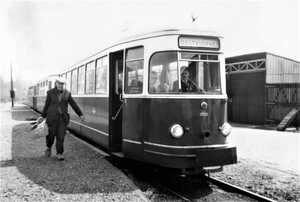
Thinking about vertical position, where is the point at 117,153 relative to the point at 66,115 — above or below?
below

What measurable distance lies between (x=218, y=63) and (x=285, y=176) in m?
3.16

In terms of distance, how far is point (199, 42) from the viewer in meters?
5.45

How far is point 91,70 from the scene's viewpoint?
28.2 feet

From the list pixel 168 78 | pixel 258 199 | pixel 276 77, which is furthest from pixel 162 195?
pixel 276 77

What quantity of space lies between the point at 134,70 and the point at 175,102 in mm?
1309

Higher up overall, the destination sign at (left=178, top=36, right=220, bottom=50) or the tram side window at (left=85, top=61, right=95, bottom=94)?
the destination sign at (left=178, top=36, right=220, bottom=50)

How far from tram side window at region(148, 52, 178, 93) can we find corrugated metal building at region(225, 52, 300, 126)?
14299 millimetres

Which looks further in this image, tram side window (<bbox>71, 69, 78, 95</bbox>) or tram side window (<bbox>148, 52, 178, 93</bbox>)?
tram side window (<bbox>71, 69, 78, 95</bbox>)

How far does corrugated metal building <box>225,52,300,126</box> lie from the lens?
1756 centimetres

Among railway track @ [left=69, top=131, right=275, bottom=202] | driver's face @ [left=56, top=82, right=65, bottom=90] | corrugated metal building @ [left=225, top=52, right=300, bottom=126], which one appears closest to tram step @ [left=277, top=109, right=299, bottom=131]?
corrugated metal building @ [left=225, top=52, right=300, bottom=126]

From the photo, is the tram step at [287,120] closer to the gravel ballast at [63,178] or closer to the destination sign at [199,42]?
the gravel ballast at [63,178]

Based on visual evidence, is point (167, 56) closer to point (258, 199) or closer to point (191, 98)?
point (191, 98)

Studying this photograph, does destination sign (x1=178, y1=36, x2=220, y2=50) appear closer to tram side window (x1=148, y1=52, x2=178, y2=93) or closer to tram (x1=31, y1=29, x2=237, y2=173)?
tram (x1=31, y1=29, x2=237, y2=173)

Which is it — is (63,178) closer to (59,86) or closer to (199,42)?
(59,86)
